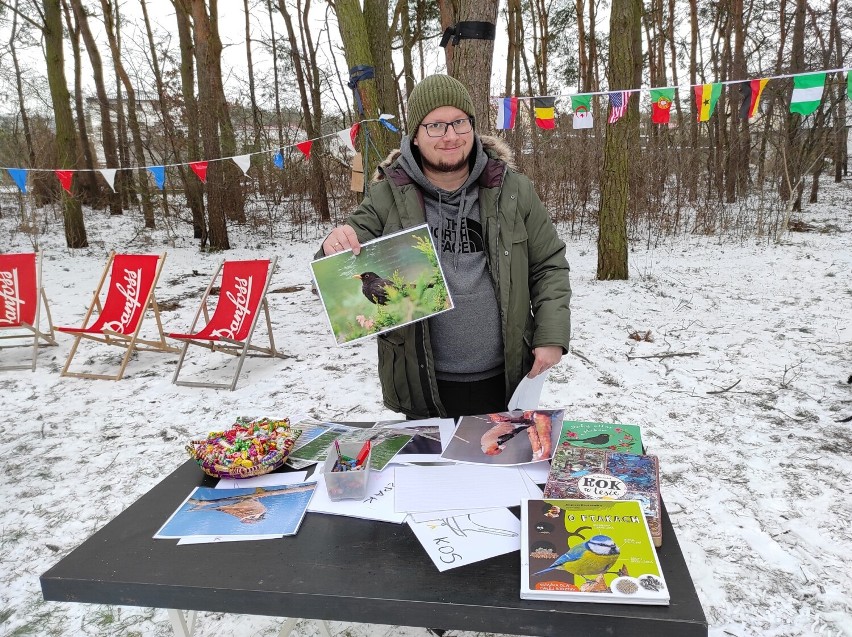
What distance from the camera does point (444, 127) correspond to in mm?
1727

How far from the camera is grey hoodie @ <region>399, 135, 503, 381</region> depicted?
6.03ft

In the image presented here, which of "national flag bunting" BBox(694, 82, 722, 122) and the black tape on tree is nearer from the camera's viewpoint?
the black tape on tree

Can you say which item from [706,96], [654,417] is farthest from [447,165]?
[706,96]

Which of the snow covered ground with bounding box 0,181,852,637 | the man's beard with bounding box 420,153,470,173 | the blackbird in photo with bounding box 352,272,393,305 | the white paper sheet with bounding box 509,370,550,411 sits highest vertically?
the man's beard with bounding box 420,153,470,173

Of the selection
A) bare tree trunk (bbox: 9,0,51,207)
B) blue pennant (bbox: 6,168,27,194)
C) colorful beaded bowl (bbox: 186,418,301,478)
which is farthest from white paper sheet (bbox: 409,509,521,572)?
bare tree trunk (bbox: 9,0,51,207)

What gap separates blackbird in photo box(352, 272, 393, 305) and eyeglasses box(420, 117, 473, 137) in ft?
1.61

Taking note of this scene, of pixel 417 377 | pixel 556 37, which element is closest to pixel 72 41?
pixel 556 37

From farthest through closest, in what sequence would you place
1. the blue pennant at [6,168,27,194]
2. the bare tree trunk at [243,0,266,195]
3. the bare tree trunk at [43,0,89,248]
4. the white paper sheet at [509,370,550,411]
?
the bare tree trunk at [243,0,266,195]
the bare tree trunk at [43,0,89,248]
the blue pennant at [6,168,27,194]
the white paper sheet at [509,370,550,411]

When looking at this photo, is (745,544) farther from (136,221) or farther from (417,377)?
(136,221)

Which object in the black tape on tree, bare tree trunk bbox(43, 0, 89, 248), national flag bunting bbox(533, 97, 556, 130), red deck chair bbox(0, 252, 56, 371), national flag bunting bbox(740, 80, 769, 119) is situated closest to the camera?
the black tape on tree

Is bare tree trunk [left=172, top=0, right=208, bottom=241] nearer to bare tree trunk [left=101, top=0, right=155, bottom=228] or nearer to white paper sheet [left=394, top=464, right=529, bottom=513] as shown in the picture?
bare tree trunk [left=101, top=0, right=155, bottom=228]

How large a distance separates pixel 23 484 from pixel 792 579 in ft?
12.6

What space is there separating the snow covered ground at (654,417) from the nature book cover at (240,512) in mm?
871

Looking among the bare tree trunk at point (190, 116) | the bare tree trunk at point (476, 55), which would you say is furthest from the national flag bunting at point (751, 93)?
the bare tree trunk at point (190, 116)
